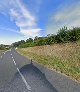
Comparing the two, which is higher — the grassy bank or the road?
the grassy bank

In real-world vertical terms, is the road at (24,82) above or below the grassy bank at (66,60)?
below

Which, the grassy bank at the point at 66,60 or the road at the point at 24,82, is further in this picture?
the grassy bank at the point at 66,60

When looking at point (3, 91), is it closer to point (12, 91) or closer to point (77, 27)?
point (12, 91)

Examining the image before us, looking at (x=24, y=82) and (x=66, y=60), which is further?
(x=66, y=60)

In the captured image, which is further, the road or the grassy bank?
the grassy bank

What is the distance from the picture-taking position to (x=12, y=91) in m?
8.84

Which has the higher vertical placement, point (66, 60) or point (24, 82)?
point (66, 60)

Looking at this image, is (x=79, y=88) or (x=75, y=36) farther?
(x=75, y=36)

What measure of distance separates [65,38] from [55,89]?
29873 mm

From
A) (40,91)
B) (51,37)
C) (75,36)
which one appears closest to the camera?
(40,91)

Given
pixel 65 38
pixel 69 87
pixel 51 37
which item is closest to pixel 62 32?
pixel 65 38

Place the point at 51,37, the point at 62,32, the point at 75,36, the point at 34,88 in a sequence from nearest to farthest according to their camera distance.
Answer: the point at 34,88 → the point at 75,36 → the point at 62,32 → the point at 51,37

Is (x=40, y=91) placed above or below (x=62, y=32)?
below

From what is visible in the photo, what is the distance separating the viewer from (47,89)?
8.95 metres
